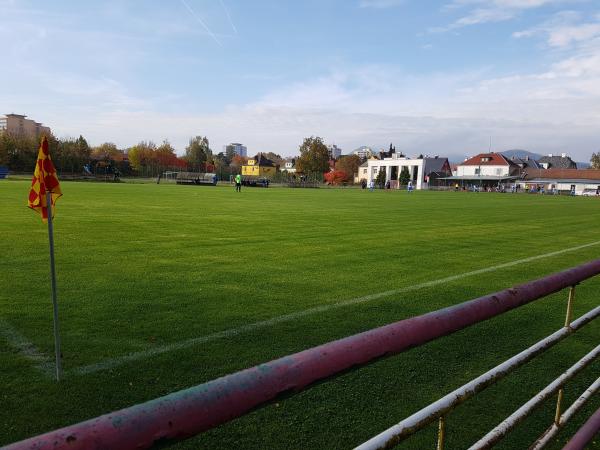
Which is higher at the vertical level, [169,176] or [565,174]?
[565,174]

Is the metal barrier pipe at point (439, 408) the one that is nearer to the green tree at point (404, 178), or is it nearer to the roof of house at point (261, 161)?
the green tree at point (404, 178)

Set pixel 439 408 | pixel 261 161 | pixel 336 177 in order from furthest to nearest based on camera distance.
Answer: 1. pixel 261 161
2. pixel 336 177
3. pixel 439 408

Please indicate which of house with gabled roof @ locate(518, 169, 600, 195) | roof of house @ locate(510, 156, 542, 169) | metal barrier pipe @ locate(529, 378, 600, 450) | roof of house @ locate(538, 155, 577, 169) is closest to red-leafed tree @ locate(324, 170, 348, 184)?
house with gabled roof @ locate(518, 169, 600, 195)

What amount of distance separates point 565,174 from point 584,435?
375 ft

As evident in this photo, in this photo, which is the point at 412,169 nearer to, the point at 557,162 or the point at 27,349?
the point at 557,162

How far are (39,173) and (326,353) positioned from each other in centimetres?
380

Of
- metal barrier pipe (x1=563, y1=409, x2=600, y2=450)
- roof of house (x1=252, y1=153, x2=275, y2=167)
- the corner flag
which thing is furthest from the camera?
roof of house (x1=252, y1=153, x2=275, y2=167)

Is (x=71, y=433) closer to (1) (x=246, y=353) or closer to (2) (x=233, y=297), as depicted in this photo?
(1) (x=246, y=353)

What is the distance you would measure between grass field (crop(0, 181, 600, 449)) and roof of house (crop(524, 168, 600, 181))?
100311 millimetres

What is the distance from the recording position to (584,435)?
2.34 m

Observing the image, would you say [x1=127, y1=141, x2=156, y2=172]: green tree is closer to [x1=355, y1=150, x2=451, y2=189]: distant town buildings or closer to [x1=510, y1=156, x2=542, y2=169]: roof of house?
[x1=355, y1=150, x2=451, y2=189]: distant town buildings

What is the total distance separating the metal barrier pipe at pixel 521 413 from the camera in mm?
1665

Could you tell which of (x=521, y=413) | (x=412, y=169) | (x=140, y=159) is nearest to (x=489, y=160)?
(x=412, y=169)

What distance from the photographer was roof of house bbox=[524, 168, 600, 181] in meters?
96.0
